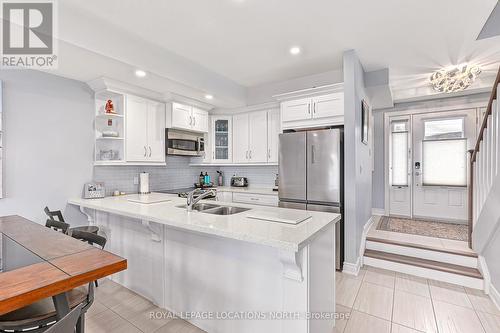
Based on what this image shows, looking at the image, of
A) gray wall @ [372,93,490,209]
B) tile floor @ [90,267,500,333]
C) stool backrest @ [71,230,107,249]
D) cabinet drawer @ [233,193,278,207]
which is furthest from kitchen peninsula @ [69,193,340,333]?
gray wall @ [372,93,490,209]

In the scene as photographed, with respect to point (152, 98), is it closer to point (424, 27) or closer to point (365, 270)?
point (424, 27)

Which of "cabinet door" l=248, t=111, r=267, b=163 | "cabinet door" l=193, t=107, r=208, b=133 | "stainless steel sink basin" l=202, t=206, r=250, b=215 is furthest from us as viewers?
"cabinet door" l=248, t=111, r=267, b=163

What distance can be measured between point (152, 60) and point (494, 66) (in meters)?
4.52

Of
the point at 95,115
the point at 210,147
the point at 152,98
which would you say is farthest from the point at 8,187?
the point at 210,147

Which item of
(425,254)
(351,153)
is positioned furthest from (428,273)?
(351,153)

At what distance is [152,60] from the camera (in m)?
2.57

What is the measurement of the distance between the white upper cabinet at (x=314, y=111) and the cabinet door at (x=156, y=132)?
1778mm

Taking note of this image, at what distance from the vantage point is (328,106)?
3045mm

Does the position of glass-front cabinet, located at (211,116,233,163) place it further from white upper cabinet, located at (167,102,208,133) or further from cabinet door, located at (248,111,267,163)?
cabinet door, located at (248,111,267,163)

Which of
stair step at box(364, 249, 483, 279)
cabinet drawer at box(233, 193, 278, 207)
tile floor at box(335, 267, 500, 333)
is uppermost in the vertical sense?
cabinet drawer at box(233, 193, 278, 207)

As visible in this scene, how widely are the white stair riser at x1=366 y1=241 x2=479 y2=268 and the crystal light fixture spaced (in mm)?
2325

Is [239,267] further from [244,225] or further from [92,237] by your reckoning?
[92,237]

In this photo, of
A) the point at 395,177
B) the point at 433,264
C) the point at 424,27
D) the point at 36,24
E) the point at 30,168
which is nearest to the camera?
the point at 36,24

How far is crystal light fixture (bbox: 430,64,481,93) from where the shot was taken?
3.21 metres
